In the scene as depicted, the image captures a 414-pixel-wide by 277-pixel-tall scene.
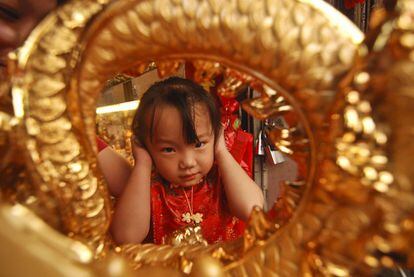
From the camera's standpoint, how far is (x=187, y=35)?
0.29 metres

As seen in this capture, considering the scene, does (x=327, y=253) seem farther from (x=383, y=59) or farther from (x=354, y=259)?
(x=383, y=59)

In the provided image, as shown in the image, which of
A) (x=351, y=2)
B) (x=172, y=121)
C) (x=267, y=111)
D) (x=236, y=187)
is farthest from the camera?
(x=351, y=2)

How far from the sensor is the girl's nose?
569 mm

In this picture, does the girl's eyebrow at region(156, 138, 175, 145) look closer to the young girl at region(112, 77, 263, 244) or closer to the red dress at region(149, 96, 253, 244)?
the young girl at region(112, 77, 263, 244)

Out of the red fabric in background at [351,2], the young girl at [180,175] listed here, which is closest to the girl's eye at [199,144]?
the young girl at [180,175]

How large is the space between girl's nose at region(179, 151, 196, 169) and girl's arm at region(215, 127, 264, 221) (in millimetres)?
111

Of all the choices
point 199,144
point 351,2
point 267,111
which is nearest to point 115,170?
point 199,144

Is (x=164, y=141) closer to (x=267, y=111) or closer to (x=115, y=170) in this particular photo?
(x=115, y=170)

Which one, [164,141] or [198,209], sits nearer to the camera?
[164,141]

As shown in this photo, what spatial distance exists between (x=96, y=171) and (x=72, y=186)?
3 cm

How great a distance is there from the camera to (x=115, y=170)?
24.7 inches

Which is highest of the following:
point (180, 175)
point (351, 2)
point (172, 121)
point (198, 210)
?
point (351, 2)

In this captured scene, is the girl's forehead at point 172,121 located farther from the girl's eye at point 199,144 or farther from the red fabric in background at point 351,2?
the red fabric in background at point 351,2

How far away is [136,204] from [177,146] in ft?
0.42
